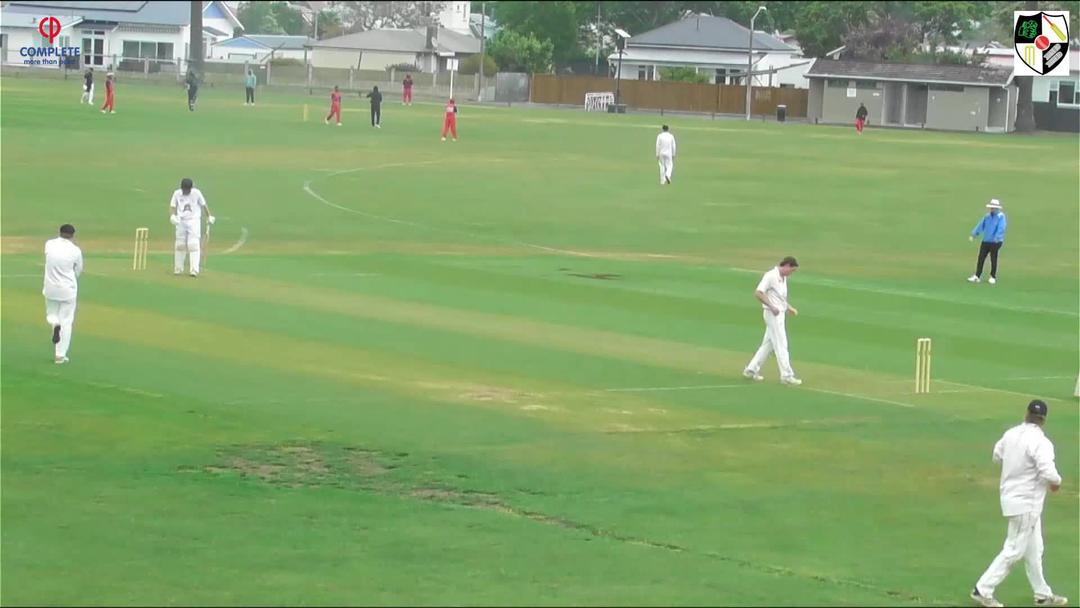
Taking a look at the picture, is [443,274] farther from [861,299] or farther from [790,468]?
[790,468]

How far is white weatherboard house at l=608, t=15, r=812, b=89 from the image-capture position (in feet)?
436

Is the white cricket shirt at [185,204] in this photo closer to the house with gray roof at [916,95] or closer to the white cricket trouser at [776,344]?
the white cricket trouser at [776,344]

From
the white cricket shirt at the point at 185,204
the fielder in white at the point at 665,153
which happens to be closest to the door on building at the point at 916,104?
the fielder in white at the point at 665,153

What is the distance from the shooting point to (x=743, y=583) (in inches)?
603

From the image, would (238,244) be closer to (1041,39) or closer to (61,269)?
(61,269)

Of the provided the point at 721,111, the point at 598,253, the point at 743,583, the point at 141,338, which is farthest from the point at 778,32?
the point at 743,583

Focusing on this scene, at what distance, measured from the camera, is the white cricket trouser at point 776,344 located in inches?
977

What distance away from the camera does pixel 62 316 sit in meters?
23.9

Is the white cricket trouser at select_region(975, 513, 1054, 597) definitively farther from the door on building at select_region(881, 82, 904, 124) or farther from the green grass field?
the door on building at select_region(881, 82, 904, 124)

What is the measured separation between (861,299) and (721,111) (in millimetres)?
86620

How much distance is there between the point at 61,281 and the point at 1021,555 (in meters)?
14.1

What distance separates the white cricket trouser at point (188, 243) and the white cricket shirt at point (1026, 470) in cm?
2135

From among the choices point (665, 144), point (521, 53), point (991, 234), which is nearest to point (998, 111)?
point (521, 53)

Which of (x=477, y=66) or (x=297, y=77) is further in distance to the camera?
(x=477, y=66)
